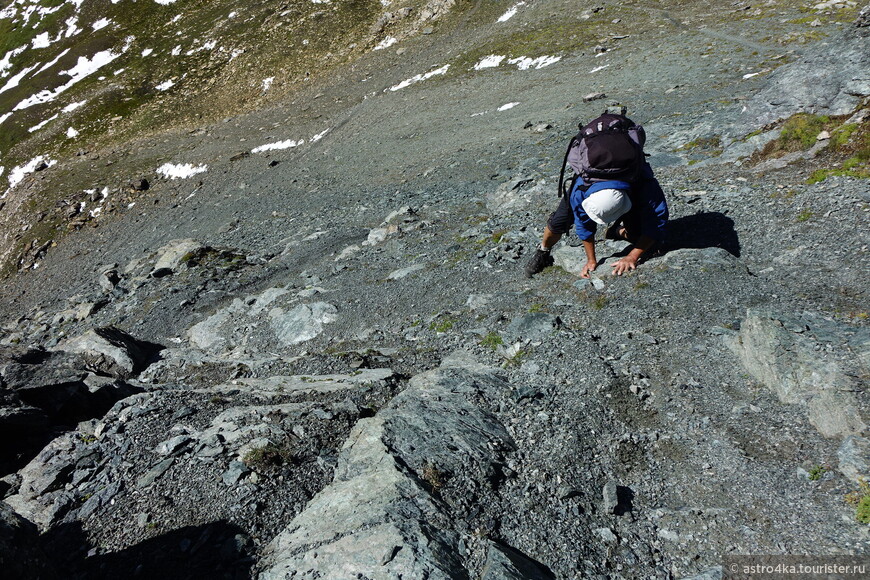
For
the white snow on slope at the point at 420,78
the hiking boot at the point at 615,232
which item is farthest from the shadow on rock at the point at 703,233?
the white snow on slope at the point at 420,78

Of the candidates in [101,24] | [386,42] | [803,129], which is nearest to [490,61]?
[386,42]

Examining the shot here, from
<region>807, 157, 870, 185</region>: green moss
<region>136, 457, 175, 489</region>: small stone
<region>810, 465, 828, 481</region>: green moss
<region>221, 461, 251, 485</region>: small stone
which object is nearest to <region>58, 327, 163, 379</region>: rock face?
<region>136, 457, 175, 489</region>: small stone

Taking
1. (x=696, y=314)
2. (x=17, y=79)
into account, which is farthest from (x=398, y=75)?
(x=17, y=79)

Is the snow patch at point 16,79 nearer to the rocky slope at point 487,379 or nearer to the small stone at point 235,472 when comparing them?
the rocky slope at point 487,379

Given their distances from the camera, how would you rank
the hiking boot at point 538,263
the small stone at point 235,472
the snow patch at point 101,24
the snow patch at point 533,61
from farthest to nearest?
1. the snow patch at point 101,24
2. the snow patch at point 533,61
3. the hiking boot at point 538,263
4. the small stone at point 235,472

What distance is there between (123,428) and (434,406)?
14.0ft

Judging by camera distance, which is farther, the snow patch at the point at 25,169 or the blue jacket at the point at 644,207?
the snow patch at the point at 25,169

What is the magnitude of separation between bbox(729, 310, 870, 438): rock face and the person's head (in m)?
2.25

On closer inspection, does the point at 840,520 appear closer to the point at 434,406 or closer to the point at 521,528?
the point at 521,528

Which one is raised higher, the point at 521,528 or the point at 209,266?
the point at 521,528

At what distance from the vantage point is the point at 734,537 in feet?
15.0

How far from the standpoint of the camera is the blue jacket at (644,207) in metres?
8.07

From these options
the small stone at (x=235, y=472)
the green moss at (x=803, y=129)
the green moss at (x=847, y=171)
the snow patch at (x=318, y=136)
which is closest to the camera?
the small stone at (x=235, y=472)

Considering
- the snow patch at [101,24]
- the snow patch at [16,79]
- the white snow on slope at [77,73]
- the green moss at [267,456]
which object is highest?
the snow patch at [101,24]
